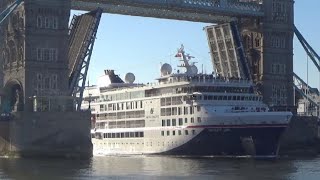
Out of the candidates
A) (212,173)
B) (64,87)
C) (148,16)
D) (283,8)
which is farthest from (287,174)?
(283,8)

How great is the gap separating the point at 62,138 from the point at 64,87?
10992 mm

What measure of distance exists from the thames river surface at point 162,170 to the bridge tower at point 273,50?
4070 cm

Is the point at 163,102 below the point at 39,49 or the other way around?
below

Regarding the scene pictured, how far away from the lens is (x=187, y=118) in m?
110

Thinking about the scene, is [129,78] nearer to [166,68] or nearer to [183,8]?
[166,68]

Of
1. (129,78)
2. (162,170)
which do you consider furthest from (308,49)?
(162,170)

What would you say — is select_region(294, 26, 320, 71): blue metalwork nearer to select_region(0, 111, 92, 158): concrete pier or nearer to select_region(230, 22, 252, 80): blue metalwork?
select_region(230, 22, 252, 80): blue metalwork

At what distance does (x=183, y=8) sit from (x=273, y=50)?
23.5 m

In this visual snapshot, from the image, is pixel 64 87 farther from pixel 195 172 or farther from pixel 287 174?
pixel 287 174

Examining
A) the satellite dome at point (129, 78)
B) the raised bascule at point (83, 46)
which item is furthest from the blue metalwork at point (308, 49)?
the satellite dome at point (129, 78)

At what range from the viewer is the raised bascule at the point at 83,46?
355 feet

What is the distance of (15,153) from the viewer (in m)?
103

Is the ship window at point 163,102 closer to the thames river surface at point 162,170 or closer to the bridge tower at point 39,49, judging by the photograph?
the bridge tower at point 39,49

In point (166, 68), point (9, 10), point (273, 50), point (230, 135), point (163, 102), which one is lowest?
point (230, 135)
